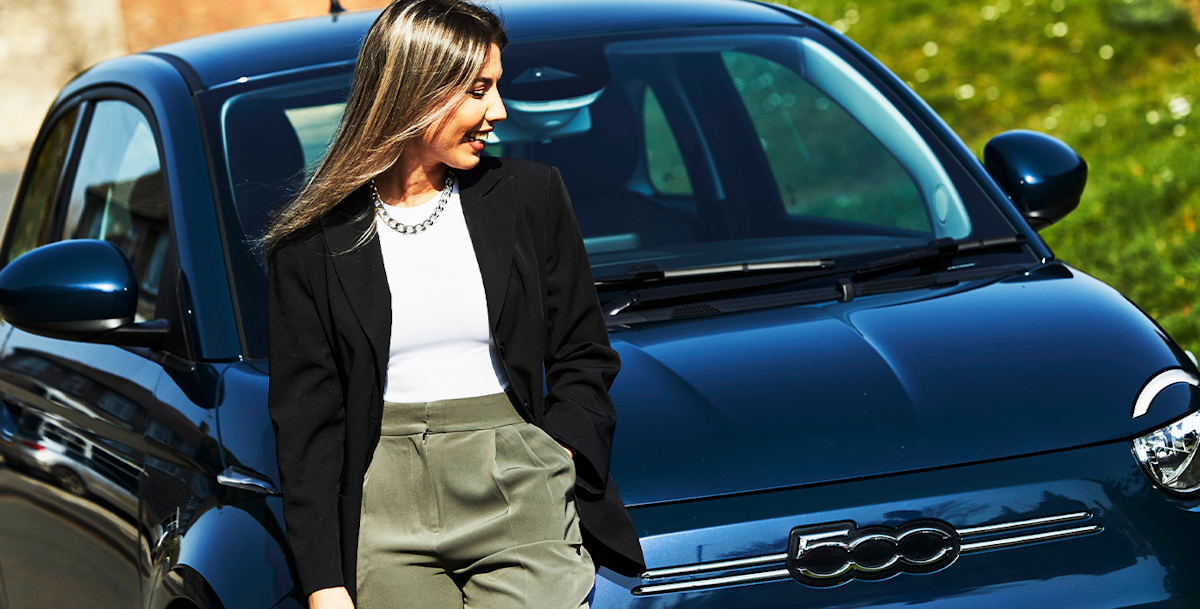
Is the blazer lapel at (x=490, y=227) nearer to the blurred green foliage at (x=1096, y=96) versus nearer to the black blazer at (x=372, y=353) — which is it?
the black blazer at (x=372, y=353)

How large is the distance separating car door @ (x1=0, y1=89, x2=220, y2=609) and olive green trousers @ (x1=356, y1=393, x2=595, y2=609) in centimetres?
70

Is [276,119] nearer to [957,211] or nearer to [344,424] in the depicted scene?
[344,424]

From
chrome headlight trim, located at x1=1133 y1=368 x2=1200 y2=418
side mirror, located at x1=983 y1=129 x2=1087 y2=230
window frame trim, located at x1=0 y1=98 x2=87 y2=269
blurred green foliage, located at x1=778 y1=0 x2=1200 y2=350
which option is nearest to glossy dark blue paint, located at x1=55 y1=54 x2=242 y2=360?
window frame trim, located at x1=0 y1=98 x2=87 y2=269

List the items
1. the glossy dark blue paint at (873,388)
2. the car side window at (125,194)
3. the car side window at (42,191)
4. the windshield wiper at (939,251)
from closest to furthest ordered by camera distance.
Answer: the glossy dark blue paint at (873,388)
the windshield wiper at (939,251)
the car side window at (125,194)
the car side window at (42,191)

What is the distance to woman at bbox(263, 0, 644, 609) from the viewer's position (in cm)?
208

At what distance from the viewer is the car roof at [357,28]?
3461mm

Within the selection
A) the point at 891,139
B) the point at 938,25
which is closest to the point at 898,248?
the point at 891,139

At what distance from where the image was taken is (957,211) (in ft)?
11.3

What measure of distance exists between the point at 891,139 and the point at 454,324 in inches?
73.3

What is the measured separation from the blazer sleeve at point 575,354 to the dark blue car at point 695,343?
245 mm

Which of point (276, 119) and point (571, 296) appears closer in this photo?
point (571, 296)

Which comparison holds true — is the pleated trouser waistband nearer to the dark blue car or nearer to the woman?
the woman

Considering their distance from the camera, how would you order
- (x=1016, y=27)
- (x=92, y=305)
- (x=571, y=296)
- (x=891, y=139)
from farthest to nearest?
(x=1016, y=27)
(x=891, y=139)
(x=92, y=305)
(x=571, y=296)

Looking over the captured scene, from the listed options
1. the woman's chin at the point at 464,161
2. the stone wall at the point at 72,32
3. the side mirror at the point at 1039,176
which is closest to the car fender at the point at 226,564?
the woman's chin at the point at 464,161
